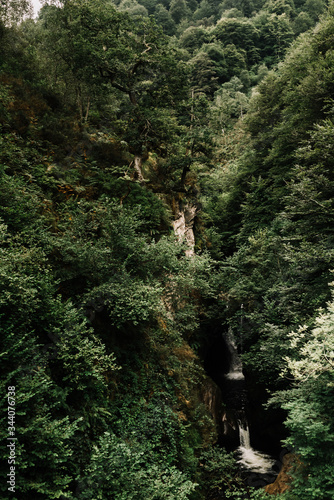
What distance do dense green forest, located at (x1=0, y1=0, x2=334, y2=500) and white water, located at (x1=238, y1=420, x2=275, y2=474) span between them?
718 millimetres

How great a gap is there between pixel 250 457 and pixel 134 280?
1253 cm

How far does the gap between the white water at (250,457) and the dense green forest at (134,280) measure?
72 cm

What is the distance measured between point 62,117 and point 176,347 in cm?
1215

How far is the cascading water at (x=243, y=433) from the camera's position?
530 inches

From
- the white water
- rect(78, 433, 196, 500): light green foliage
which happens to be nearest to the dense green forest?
rect(78, 433, 196, 500): light green foliage

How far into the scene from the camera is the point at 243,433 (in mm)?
15555

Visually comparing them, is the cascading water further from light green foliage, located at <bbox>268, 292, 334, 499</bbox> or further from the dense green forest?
light green foliage, located at <bbox>268, 292, 334, 499</bbox>

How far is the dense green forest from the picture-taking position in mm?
5453

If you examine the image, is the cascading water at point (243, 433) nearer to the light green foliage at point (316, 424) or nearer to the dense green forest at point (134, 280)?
the dense green forest at point (134, 280)

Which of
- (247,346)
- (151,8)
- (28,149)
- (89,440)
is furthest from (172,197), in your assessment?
(151,8)

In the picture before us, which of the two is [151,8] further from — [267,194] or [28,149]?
[28,149]

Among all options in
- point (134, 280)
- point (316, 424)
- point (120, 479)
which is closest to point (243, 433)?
point (316, 424)

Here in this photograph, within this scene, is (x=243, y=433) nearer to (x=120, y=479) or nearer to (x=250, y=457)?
(x=250, y=457)

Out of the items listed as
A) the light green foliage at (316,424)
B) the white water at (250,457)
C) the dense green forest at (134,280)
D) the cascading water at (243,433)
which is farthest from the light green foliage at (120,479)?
the cascading water at (243,433)
